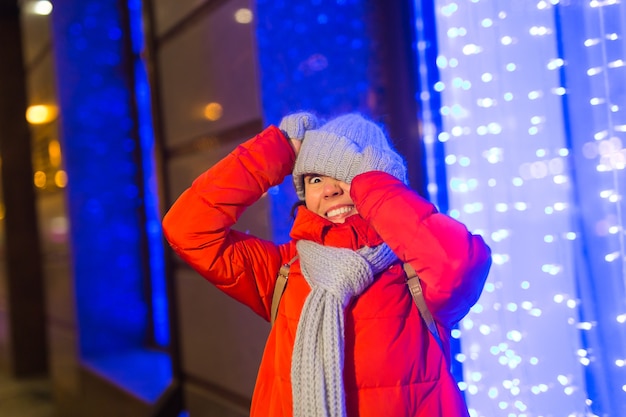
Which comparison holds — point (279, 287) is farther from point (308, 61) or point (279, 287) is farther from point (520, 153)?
point (308, 61)

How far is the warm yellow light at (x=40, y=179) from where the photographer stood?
4537 millimetres

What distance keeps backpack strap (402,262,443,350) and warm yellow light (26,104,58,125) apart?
10.6ft

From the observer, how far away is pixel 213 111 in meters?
2.46

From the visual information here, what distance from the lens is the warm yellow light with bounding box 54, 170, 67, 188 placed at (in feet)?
12.1

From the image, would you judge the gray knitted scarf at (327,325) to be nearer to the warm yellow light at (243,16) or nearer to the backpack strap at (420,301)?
the backpack strap at (420,301)

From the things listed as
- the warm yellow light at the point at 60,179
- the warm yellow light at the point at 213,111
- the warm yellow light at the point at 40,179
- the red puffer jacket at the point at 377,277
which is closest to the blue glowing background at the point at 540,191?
the red puffer jacket at the point at 377,277

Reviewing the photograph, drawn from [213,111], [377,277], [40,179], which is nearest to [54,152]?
[40,179]

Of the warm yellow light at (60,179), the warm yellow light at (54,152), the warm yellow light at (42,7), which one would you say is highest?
the warm yellow light at (42,7)

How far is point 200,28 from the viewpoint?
251cm

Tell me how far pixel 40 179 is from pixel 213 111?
2861 millimetres

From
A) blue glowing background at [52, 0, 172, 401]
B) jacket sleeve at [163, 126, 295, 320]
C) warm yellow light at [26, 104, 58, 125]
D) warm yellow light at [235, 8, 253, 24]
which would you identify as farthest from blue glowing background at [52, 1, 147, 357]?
jacket sleeve at [163, 126, 295, 320]

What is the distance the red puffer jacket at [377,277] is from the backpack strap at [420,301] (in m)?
0.01

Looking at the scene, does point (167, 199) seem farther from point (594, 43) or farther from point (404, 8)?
point (594, 43)

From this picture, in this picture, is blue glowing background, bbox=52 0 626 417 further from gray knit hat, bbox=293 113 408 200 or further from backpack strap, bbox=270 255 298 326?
backpack strap, bbox=270 255 298 326
